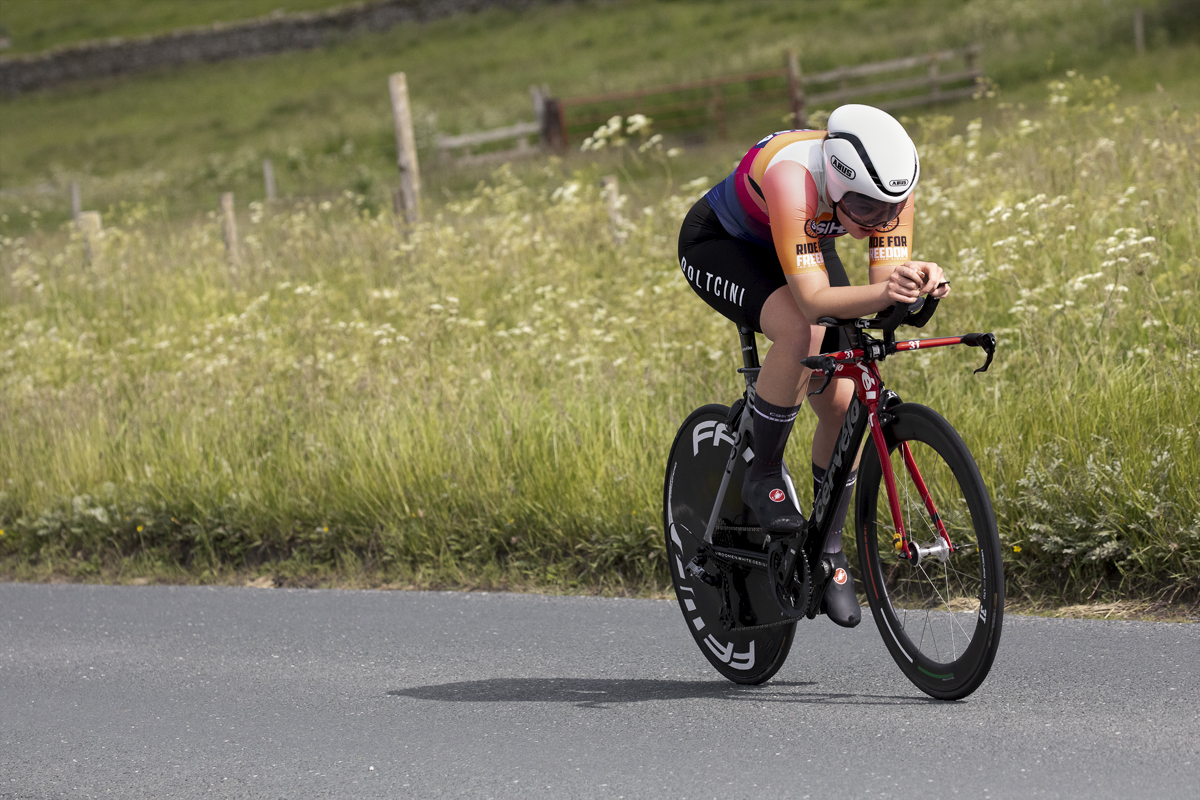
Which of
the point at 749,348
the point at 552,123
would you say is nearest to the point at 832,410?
the point at 749,348

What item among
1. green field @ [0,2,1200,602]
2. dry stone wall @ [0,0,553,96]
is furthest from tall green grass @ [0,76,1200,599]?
dry stone wall @ [0,0,553,96]

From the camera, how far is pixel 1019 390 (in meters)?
6.43

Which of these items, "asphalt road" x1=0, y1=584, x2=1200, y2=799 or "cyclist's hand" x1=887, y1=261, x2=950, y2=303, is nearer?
"cyclist's hand" x1=887, y1=261, x2=950, y2=303

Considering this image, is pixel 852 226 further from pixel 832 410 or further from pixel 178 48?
pixel 178 48

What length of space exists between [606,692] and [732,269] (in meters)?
1.58

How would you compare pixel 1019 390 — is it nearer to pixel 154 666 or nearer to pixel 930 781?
pixel 930 781

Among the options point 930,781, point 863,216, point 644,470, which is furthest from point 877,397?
point 644,470

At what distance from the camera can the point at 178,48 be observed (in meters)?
62.2

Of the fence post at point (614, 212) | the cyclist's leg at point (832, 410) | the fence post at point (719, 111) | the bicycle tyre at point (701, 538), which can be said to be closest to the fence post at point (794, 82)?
the fence post at point (719, 111)

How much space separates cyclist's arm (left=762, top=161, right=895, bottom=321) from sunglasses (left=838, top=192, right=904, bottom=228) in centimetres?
12

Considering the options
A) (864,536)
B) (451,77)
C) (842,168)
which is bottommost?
(864,536)

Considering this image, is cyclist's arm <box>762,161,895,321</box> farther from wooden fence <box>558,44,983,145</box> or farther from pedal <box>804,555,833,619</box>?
wooden fence <box>558,44,983,145</box>

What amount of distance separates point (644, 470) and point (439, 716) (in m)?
2.23

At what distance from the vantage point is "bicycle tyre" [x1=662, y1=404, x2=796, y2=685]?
4.50 metres
